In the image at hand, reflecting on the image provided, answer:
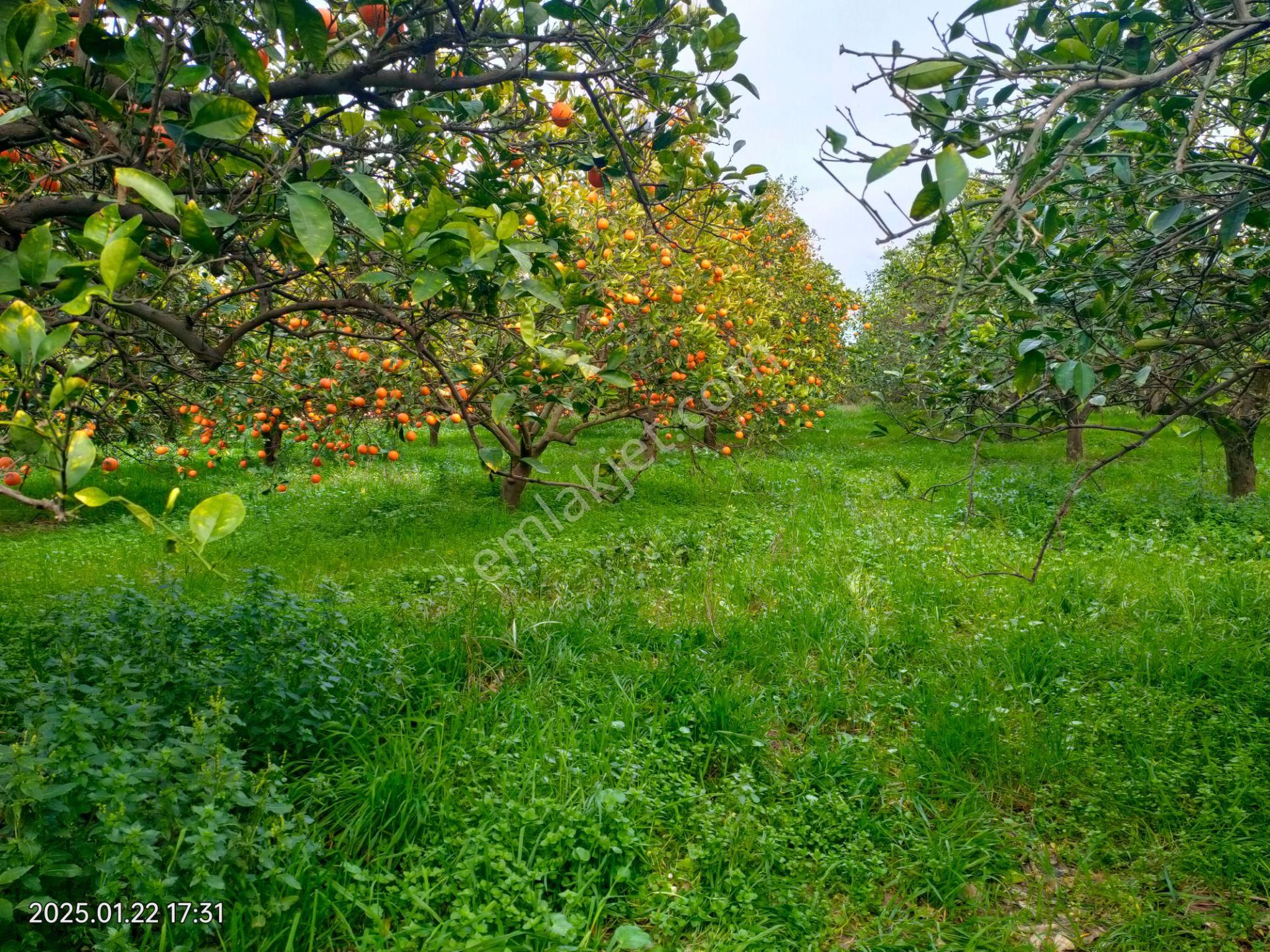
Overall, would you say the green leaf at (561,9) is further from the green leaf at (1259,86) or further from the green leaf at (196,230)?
the green leaf at (1259,86)

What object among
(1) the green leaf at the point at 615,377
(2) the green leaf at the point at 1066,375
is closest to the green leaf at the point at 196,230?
(1) the green leaf at the point at 615,377

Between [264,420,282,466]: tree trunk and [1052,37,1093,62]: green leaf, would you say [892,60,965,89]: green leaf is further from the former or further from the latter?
[264,420,282,466]: tree trunk

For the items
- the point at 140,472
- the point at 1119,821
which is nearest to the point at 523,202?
the point at 1119,821

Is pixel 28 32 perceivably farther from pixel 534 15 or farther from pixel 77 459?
pixel 534 15

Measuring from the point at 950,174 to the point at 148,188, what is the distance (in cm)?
115

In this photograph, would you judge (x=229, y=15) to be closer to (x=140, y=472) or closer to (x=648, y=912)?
(x=648, y=912)

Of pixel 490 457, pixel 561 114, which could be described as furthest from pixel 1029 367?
pixel 561 114

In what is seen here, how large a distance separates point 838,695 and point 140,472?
9.19 m

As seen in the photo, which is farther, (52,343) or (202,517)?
(52,343)

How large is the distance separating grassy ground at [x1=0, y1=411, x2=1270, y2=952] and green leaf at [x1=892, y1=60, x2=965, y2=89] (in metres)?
1.52

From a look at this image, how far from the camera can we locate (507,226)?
1564mm

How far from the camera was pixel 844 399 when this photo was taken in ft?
67.8

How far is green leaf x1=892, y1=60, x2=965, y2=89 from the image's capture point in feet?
4.33

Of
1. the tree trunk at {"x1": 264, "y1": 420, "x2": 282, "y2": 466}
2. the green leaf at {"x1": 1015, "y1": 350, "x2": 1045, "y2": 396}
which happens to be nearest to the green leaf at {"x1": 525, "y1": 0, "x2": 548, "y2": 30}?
the green leaf at {"x1": 1015, "y1": 350, "x2": 1045, "y2": 396}
